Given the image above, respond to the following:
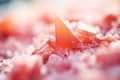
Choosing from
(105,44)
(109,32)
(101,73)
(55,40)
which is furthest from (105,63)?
(109,32)

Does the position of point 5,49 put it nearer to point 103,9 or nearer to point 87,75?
point 103,9

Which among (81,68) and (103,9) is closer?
(81,68)

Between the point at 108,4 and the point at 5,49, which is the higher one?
the point at 108,4

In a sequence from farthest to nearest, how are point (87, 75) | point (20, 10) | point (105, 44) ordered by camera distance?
point (20, 10), point (105, 44), point (87, 75)

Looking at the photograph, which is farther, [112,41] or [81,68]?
[112,41]

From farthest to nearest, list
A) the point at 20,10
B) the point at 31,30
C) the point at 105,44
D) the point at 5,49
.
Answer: the point at 20,10
the point at 31,30
the point at 5,49
the point at 105,44

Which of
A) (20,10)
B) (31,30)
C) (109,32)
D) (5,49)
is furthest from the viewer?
(20,10)

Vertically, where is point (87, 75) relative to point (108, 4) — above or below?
below

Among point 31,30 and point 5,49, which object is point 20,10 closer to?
point 31,30

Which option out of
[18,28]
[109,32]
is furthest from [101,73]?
[18,28]
